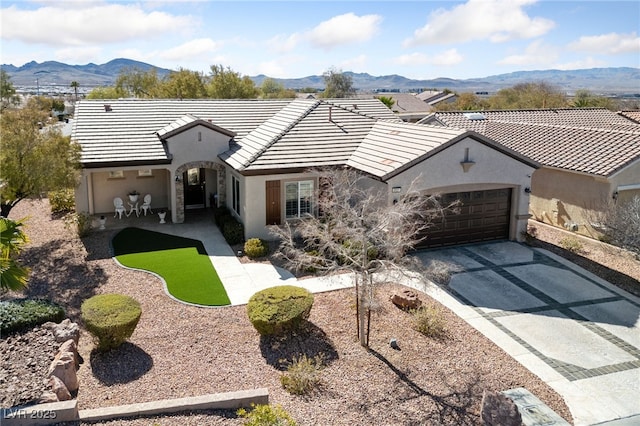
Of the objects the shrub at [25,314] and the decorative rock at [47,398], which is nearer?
the decorative rock at [47,398]

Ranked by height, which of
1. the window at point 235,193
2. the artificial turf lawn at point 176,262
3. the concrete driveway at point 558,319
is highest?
the window at point 235,193

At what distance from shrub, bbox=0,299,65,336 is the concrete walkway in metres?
4.86

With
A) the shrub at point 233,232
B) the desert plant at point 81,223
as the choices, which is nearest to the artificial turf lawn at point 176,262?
the shrub at point 233,232

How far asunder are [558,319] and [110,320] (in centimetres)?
1184

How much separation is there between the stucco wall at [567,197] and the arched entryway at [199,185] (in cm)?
1509

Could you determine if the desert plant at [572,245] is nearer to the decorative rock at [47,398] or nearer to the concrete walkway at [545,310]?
the concrete walkway at [545,310]

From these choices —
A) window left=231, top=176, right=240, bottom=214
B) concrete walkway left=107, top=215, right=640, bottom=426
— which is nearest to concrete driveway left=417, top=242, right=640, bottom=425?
concrete walkway left=107, top=215, right=640, bottom=426

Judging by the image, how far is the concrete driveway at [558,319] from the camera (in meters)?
11.0

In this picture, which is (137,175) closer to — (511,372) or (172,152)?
(172,152)

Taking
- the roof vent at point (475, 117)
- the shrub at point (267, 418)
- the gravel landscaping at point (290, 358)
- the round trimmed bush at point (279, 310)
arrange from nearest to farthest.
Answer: the shrub at point (267, 418)
the gravel landscaping at point (290, 358)
the round trimmed bush at point (279, 310)
the roof vent at point (475, 117)

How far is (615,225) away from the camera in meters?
17.7

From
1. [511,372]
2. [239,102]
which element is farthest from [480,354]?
[239,102]

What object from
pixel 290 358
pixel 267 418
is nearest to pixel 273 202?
pixel 290 358

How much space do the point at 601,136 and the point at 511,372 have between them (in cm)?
1676
